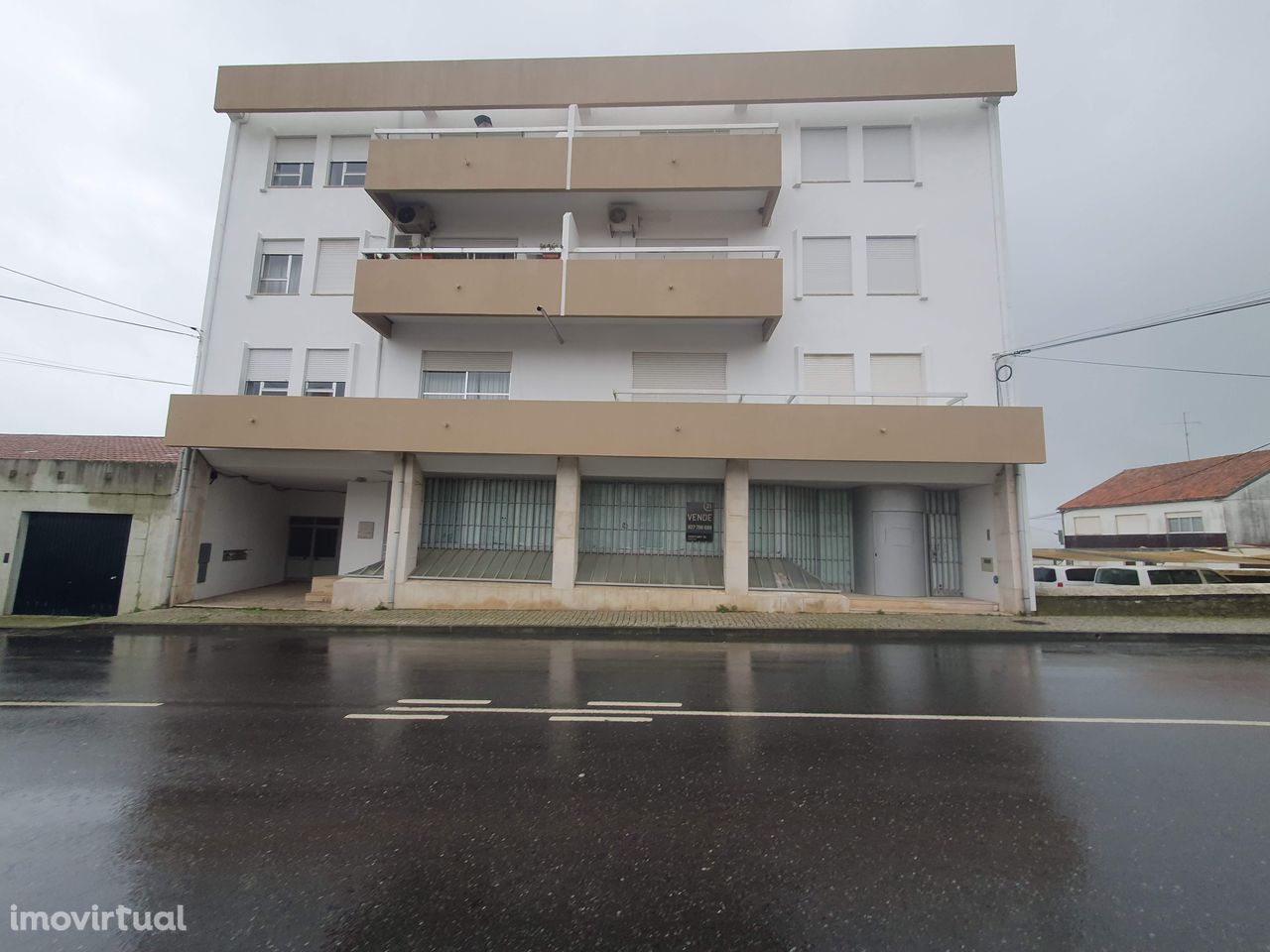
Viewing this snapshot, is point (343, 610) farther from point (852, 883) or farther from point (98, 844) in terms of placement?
point (852, 883)

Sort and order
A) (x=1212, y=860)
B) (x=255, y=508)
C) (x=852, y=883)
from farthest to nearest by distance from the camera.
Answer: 1. (x=255, y=508)
2. (x=1212, y=860)
3. (x=852, y=883)

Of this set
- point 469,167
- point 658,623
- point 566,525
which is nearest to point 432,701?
point 658,623

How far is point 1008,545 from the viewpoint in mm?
12648

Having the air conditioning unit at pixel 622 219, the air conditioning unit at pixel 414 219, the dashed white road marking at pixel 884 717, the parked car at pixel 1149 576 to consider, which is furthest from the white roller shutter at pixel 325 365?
the parked car at pixel 1149 576

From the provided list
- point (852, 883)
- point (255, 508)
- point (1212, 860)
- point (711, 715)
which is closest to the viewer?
point (852, 883)

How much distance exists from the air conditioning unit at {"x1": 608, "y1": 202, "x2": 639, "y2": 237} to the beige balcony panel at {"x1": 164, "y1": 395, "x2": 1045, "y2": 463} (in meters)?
5.13

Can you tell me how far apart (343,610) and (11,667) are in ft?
17.0

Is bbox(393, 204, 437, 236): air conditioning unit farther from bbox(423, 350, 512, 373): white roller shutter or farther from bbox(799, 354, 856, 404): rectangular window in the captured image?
bbox(799, 354, 856, 404): rectangular window

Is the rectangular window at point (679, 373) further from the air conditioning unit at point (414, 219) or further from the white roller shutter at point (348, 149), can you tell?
the white roller shutter at point (348, 149)

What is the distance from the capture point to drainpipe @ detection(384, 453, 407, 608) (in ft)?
42.2

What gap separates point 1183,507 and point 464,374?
38551 millimetres

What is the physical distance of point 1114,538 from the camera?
33.0 meters

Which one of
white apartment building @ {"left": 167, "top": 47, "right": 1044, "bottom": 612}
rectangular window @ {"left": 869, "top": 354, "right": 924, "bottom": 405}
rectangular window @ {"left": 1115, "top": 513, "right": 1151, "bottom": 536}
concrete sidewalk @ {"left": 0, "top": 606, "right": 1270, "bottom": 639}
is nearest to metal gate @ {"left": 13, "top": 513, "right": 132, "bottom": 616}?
concrete sidewalk @ {"left": 0, "top": 606, "right": 1270, "bottom": 639}

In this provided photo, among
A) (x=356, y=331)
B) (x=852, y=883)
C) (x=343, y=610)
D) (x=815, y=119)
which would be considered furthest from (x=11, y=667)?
(x=815, y=119)
